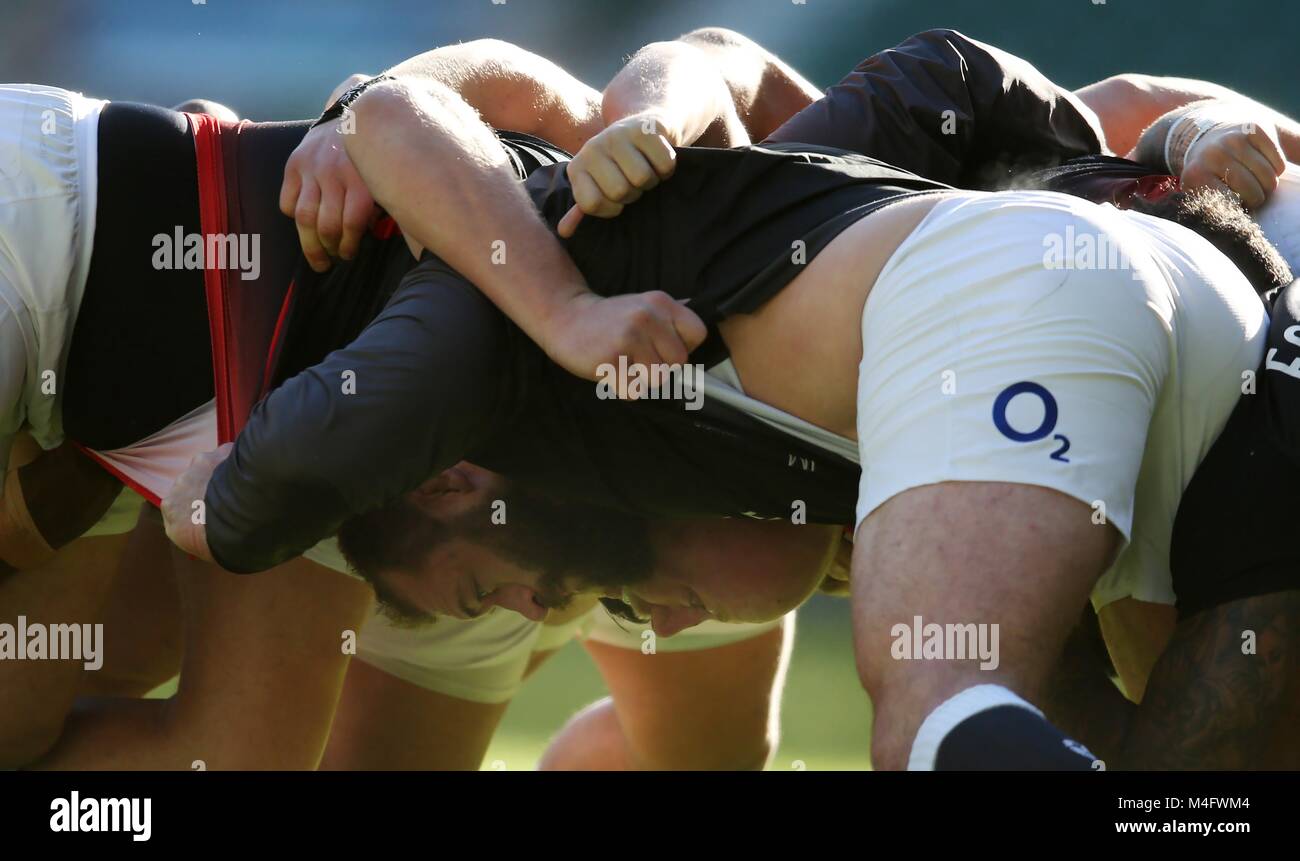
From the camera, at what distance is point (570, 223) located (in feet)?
3.62

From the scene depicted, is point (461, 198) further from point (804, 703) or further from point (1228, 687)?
point (804, 703)

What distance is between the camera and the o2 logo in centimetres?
86

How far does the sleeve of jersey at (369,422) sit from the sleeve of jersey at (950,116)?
0.44 meters

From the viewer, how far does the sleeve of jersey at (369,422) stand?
1.02m

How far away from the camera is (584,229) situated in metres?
1.12

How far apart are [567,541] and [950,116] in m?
0.61

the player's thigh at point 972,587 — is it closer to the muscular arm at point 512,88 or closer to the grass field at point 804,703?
the muscular arm at point 512,88

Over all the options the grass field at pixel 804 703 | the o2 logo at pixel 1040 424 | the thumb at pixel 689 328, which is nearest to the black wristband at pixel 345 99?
the thumb at pixel 689 328

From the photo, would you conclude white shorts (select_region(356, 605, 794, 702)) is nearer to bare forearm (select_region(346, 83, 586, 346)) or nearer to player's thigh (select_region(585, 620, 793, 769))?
player's thigh (select_region(585, 620, 793, 769))

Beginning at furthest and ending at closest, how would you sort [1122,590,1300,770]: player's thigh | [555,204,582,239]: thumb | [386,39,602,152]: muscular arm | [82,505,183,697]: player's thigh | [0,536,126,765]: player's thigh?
[82,505,183,697]: player's thigh
[0,536,126,765]: player's thigh
[386,39,602,152]: muscular arm
[555,204,582,239]: thumb
[1122,590,1300,770]: player's thigh

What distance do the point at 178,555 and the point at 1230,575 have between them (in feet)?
3.94

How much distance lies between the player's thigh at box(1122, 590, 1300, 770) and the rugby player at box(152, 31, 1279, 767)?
8 centimetres

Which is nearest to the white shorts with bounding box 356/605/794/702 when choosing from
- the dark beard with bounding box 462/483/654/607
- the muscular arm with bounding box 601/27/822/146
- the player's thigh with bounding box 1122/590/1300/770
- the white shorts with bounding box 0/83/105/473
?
the dark beard with bounding box 462/483/654/607
